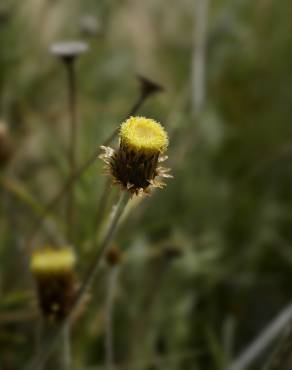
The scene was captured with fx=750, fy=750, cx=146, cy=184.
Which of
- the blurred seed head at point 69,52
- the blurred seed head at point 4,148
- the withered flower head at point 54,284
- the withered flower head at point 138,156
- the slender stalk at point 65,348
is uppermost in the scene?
the blurred seed head at point 69,52

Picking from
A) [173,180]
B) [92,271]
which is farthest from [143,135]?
[173,180]

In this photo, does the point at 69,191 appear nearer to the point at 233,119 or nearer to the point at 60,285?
the point at 60,285

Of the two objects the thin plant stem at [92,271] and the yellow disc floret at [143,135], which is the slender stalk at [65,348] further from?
the yellow disc floret at [143,135]

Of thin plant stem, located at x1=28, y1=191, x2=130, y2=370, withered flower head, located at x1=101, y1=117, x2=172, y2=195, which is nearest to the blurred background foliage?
thin plant stem, located at x1=28, y1=191, x2=130, y2=370

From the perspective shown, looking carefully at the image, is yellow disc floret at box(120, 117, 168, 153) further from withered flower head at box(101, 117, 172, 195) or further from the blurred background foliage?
the blurred background foliage

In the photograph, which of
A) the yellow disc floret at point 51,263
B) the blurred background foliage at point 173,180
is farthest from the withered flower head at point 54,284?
the blurred background foliage at point 173,180

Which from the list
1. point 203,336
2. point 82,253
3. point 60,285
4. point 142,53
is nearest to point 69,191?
point 82,253

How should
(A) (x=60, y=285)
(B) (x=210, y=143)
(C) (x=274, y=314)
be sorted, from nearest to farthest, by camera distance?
(A) (x=60, y=285), (C) (x=274, y=314), (B) (x=210, y=143)
